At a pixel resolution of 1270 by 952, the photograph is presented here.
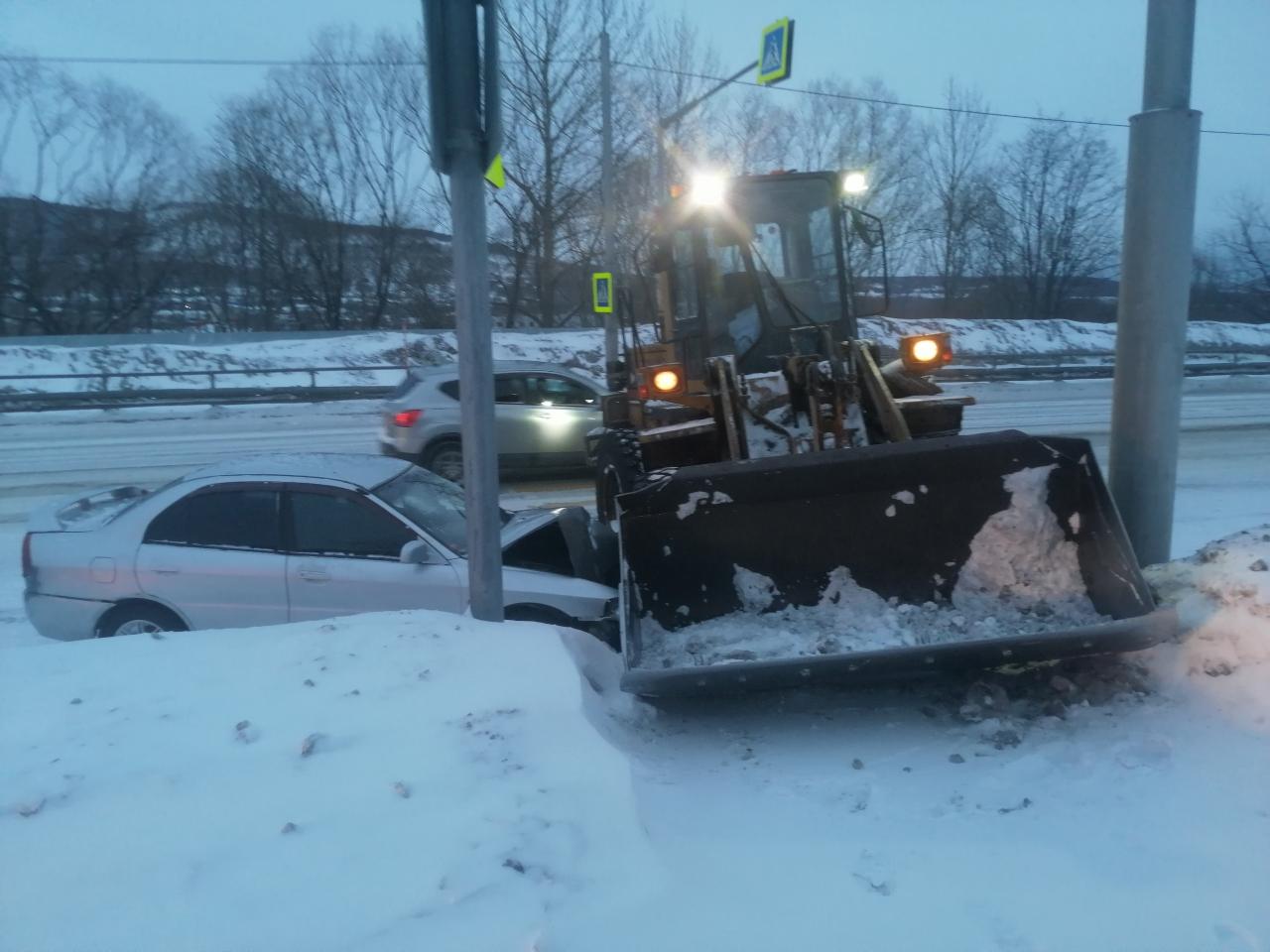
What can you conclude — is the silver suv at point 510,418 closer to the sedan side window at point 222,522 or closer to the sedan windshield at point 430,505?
the sedan windshield at point 430,505

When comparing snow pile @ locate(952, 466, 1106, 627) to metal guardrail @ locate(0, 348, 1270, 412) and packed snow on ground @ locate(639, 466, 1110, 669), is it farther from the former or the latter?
metal guardrail @ locate(0, 348, 1270, 412)

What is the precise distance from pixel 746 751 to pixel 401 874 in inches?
66.5

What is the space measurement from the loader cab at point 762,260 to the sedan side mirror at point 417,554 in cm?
294

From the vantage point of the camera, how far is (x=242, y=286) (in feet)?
121

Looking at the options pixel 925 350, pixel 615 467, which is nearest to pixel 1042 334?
pixel 925 350

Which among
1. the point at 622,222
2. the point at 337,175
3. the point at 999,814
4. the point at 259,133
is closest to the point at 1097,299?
the point at 622,222

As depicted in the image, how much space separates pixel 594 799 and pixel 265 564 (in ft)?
11.9

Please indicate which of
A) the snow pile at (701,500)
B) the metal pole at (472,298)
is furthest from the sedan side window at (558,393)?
the metal pole at (472,298)

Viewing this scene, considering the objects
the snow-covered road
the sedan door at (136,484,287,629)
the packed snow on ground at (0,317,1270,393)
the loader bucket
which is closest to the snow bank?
the loader bucket

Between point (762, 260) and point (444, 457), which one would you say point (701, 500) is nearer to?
point (762, 260)

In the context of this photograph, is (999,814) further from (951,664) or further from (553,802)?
(553,802)

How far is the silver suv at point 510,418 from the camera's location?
12.2 metres

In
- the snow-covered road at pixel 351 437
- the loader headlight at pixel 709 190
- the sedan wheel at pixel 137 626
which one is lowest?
the snow-covered road at pixel 351 437

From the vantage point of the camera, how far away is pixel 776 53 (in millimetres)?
14602
